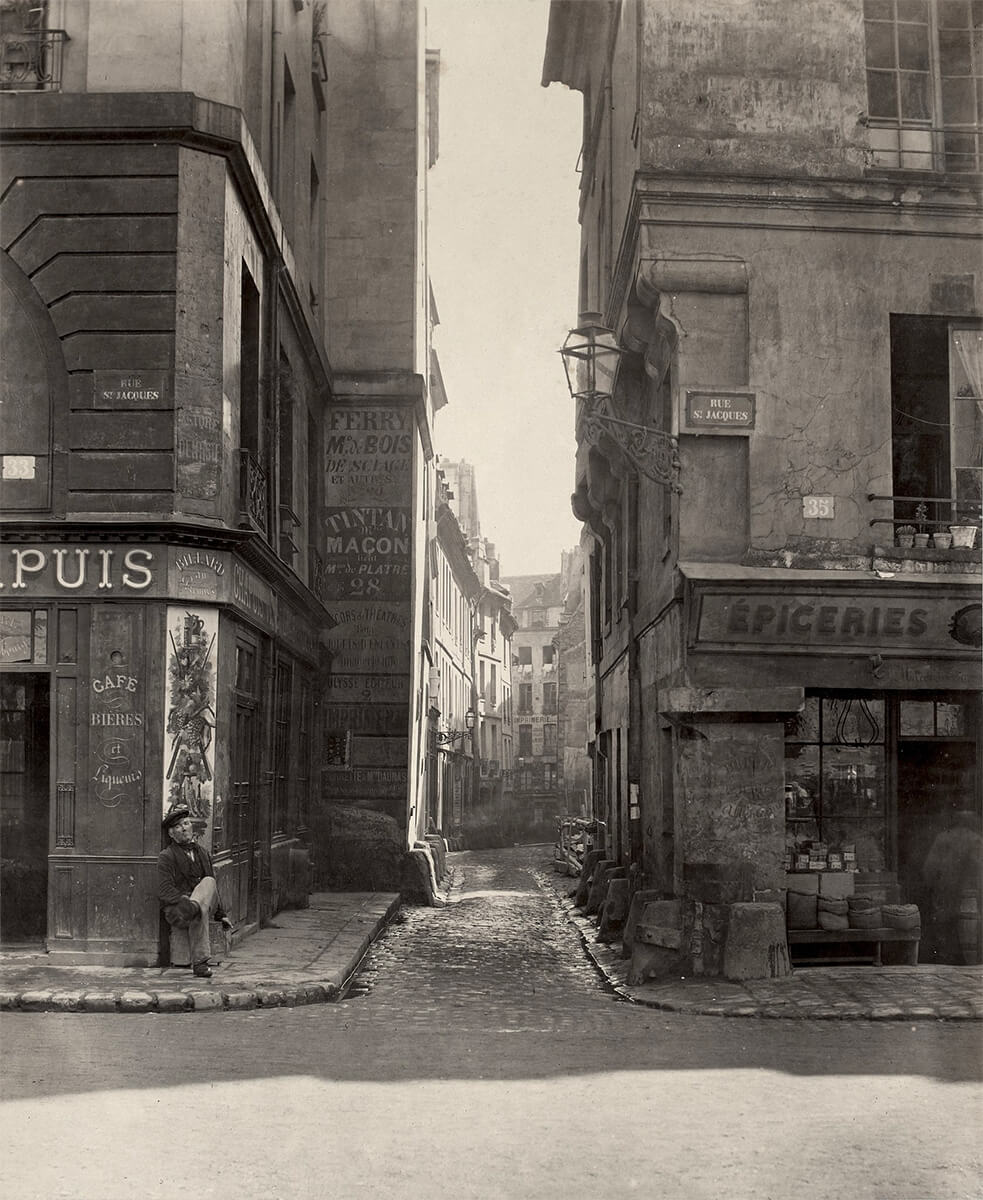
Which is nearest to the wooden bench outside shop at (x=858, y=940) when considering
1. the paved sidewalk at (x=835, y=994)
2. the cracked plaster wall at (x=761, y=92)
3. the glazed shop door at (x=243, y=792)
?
the paved sidewalk at (x=835, y=994)

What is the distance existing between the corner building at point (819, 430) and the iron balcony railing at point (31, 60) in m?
5.19

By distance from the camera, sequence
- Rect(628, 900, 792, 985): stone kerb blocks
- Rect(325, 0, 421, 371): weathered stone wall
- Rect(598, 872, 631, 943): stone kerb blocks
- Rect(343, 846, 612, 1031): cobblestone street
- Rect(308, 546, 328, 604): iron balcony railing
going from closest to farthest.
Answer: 1. Rect(343, 846, 612, 1031): cobblestone street
2. Rect(628, 900, 792, 985): stone kerb blocks
3. Rect(598, 872, 631, 943): stone kerb blocks
4. Rect(308, 546, 328, 604): iron balcony railing
5. Rect(325, 0, 421, 371): weathered stone wall

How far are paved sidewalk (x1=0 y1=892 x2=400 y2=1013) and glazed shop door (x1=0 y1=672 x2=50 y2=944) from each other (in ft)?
1.89

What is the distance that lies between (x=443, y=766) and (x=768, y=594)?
24.3 m

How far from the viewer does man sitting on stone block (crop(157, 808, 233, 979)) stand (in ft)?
35.9

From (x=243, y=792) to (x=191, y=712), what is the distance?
2198mm

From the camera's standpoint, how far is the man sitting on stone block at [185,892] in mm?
10938

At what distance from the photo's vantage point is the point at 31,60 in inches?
486

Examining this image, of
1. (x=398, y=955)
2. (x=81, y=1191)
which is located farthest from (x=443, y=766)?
(x=81, y=1191)

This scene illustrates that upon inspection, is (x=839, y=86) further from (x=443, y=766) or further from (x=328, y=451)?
(x=443, y=766)

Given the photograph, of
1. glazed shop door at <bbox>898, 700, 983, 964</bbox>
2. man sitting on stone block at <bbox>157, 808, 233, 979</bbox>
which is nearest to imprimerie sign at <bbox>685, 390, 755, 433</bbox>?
glazed shop door at <bbox>898, 700, 983, 964</bbox>

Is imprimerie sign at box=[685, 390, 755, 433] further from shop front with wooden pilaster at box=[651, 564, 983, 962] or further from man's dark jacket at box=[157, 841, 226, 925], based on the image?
man's dark jacket at box=[157, 841, 226, 925]

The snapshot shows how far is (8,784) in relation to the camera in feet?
39.9

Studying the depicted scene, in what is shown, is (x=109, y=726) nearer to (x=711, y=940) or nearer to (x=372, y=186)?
(x=711, y=940)
